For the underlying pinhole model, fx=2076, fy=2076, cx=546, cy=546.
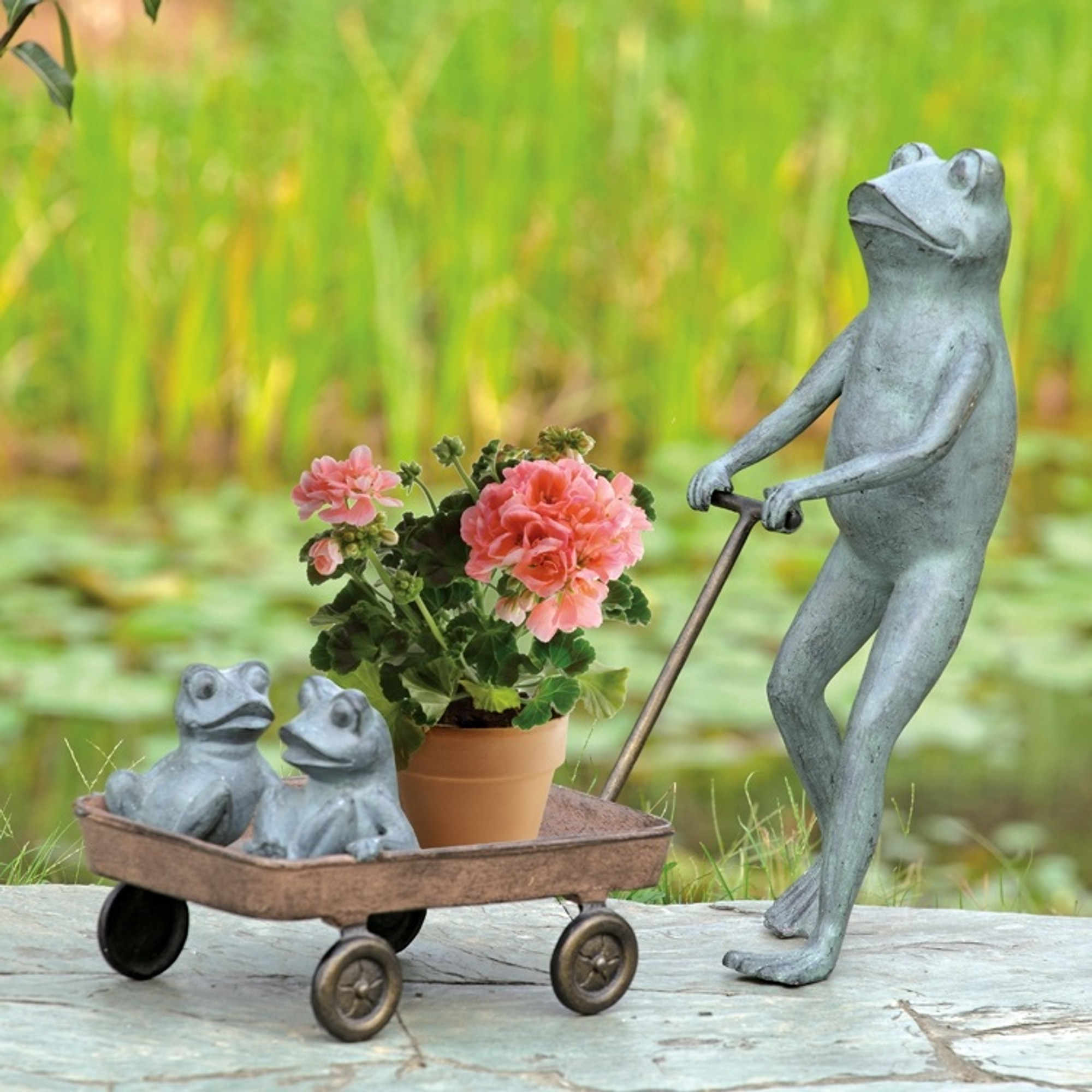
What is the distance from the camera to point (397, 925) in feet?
9.11

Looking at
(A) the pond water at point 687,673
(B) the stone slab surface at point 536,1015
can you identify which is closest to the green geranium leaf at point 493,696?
(B) the stone slab surface at point 536,1015

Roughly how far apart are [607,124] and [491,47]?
1.89ft

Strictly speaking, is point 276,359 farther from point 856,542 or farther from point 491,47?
point 856,542

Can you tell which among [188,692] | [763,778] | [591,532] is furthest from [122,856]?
[763,778]

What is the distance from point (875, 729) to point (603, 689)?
0.36 meters

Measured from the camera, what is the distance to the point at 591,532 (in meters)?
2.61

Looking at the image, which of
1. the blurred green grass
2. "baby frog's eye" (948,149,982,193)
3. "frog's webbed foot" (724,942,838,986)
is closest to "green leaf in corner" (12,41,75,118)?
"baby frog's eye" (948,149,982,193)

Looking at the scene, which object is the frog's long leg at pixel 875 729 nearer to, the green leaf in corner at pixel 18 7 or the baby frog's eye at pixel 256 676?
the baby frog's eye at pixel 256 676

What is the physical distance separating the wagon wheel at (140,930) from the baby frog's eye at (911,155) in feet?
4.39

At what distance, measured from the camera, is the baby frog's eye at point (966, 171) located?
8.72ft

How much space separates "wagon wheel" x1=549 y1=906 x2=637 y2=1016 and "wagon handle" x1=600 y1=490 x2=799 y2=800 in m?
0.19

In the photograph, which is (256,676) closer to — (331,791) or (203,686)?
(203,686)

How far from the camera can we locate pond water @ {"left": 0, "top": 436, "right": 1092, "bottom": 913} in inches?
186

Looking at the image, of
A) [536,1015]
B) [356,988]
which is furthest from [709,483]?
[356,988]
